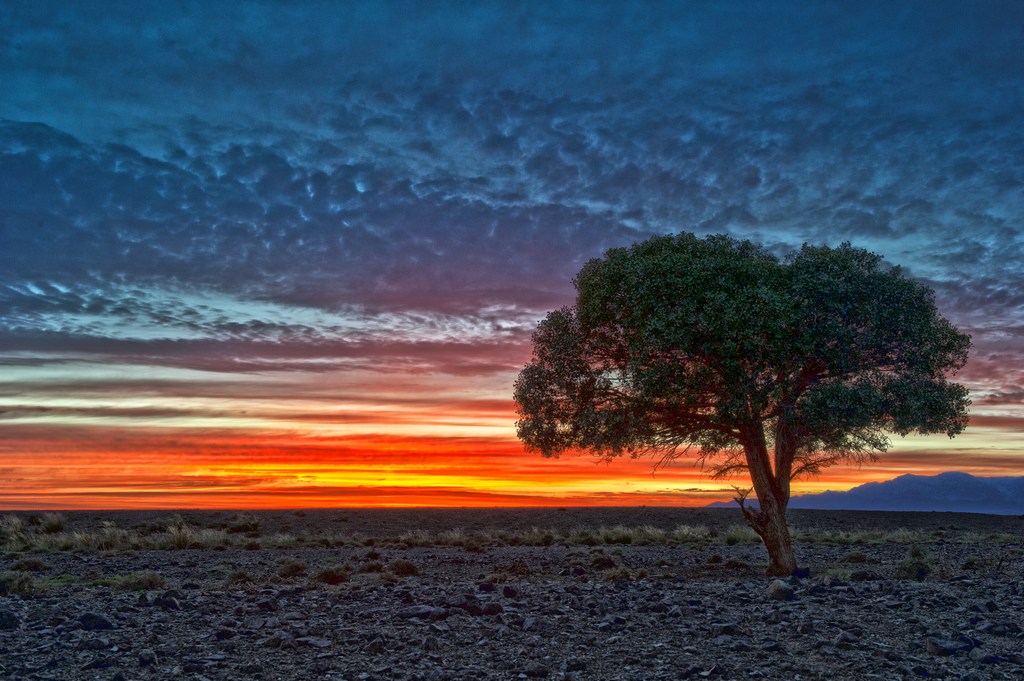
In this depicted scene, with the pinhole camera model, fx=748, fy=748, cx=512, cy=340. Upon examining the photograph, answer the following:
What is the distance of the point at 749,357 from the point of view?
71.5 feet

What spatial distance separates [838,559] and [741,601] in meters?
15.1

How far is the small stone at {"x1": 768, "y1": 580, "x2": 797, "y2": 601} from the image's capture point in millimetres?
17609

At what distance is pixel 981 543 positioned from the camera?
37.5 m

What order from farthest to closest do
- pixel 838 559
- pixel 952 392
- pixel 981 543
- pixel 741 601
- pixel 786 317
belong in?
pixel 981 543
pixel 838 559
pixel 952 392
pixel 786 317
pixel 741 601

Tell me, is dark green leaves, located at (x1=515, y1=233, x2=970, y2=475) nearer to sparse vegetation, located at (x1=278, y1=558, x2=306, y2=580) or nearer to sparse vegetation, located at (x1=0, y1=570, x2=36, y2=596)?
sparse vegetation, located at (x1=278, y1=558, x2=306, y2=580)

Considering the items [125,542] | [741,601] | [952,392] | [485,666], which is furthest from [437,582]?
[125,542]

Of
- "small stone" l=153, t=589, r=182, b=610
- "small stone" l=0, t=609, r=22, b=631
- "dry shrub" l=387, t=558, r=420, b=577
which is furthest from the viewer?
"dry shrub" l=387, t=558, r=420, b=577

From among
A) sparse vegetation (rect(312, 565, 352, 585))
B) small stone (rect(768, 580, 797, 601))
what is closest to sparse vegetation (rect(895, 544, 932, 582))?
small stone (rect(768, 580, 797, 601))

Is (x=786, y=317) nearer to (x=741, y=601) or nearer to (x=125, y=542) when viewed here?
(x=741, y=601)

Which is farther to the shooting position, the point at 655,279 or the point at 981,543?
the point at 981,543

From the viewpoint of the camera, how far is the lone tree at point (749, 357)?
21.3 metres

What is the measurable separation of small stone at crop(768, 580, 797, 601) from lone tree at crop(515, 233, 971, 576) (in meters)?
5.27

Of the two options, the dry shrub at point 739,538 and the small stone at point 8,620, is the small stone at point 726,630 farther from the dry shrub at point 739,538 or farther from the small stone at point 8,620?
the dry shrub at point 739,538

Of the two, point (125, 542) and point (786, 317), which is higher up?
point (786, 317)
